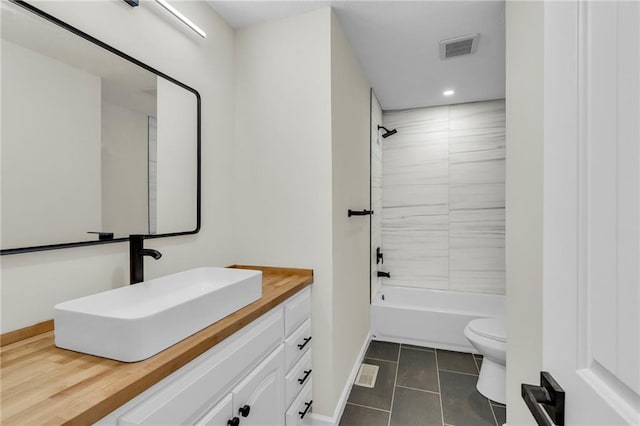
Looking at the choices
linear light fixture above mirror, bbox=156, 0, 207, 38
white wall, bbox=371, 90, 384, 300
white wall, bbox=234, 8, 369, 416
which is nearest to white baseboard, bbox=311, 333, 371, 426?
white wall, bbox=234, 8, 369, 416

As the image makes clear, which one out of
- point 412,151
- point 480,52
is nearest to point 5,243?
point 480,52

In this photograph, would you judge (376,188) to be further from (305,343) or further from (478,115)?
(305,343)

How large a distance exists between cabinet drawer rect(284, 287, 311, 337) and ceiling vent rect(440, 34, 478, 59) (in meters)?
1.95

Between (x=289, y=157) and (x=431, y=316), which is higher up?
(x=289, y=157)

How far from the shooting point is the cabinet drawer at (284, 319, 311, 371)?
1.50 meters

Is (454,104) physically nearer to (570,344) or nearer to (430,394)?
(430,394)

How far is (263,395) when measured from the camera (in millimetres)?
1262

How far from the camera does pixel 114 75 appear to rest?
4.07 feet

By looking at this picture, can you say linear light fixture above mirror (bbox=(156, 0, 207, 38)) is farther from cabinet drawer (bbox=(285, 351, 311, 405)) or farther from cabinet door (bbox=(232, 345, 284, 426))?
cabinet drawer (bbox=(285, 351, 311, 405))

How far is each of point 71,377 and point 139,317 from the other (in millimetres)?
191

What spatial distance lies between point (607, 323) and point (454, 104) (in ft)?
11.4

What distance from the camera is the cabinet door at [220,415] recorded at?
3.10 ft

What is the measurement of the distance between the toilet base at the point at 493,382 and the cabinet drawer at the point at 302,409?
4.19 ft

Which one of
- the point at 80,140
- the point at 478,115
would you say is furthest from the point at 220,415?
the point at 478,115
